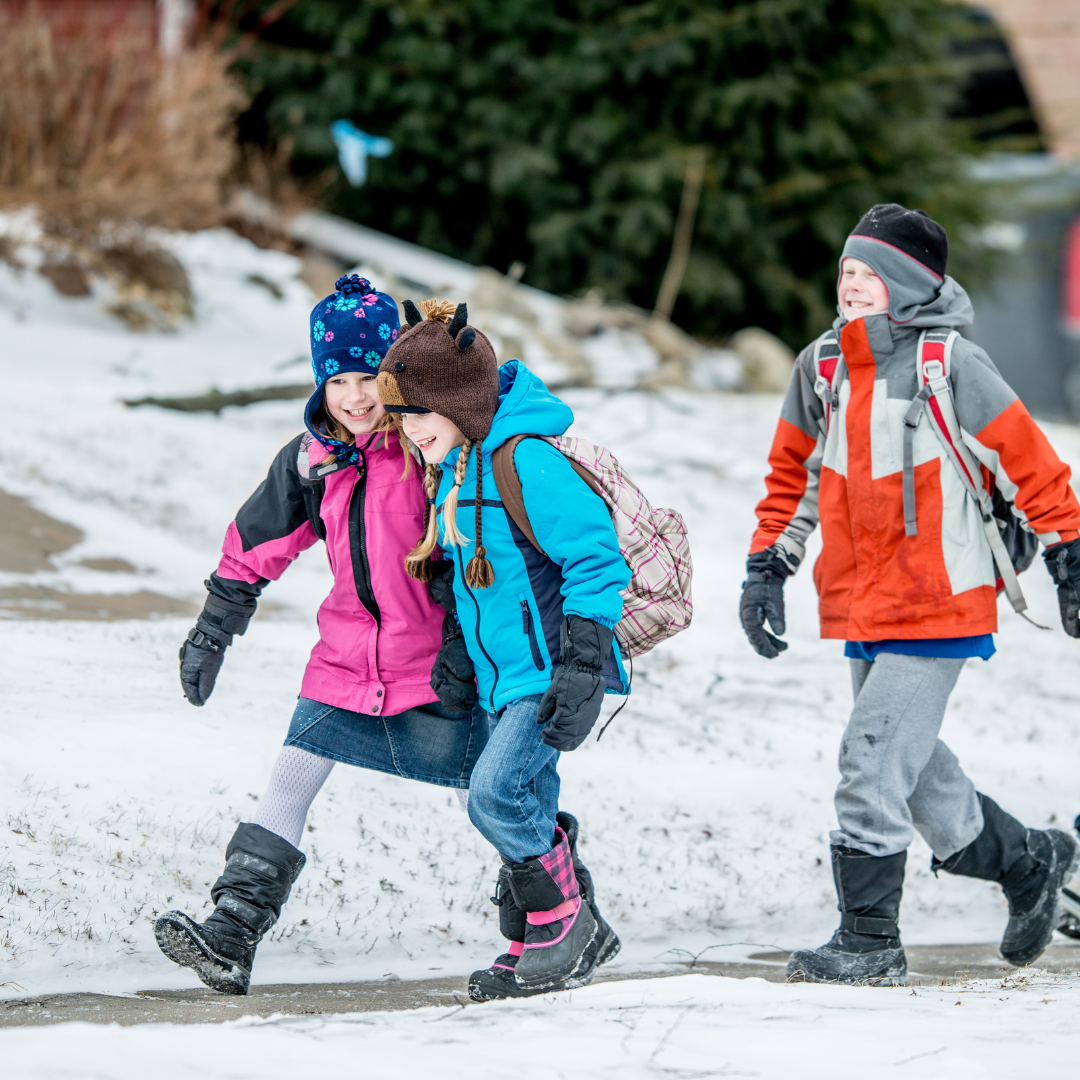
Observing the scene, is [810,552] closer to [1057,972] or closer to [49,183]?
[1057,972]

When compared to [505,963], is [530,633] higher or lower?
higher

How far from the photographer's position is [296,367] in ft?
28.2

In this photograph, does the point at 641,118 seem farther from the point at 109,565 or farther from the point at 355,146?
the point at 109,565

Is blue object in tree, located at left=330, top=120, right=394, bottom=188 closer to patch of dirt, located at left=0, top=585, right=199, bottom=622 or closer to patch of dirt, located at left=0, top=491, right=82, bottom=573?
patch of dirt, located at left=0, top=491, right=82, bottom=573

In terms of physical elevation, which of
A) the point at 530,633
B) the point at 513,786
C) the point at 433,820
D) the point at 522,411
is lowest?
the point at 433,820

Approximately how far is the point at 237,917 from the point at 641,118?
955 centimetres

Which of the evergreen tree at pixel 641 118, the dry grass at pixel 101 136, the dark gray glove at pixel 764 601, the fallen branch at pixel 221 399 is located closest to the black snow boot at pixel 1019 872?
the dark gray glove at pixel 764 601

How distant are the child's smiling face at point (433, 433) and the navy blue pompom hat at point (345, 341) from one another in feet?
0.77

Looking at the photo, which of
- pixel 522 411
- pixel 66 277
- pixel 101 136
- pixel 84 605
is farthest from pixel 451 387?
pixel 101 136

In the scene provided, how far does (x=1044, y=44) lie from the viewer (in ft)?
56.5

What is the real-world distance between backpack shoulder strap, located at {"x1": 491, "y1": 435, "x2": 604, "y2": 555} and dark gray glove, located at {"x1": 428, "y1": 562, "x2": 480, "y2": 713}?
286 millimetres

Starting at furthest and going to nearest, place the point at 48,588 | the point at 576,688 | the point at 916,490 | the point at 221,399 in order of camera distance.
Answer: the point at 221,399
the point at 48,588
the point at 916,490
the point at 576,688

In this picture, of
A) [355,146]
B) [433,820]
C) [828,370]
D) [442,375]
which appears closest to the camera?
[442,375]

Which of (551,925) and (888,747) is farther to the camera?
(888,747)
